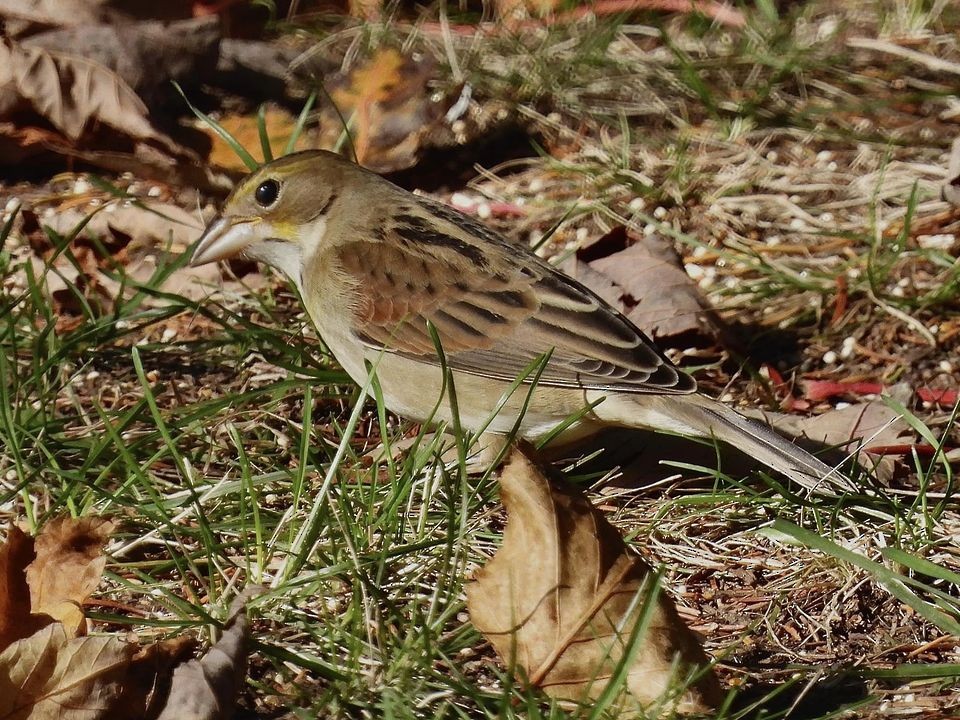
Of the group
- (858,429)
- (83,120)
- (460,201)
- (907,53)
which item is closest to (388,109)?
(460,201)

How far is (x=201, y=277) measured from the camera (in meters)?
5.59

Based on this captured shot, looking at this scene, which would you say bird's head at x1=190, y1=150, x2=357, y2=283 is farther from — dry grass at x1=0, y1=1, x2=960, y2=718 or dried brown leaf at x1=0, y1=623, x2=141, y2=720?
dried brown leaf at x1=0, y1=623, x2=141, y2=720

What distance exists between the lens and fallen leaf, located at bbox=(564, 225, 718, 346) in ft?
16.6

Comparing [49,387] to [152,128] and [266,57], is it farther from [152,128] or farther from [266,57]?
[266,57]

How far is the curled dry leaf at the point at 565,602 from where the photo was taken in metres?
2.96

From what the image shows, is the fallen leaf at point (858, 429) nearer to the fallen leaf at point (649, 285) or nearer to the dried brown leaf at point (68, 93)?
the fallen leaf at point (649, 285)

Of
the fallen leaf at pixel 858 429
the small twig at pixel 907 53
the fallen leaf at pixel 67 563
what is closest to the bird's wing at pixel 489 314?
the fallen leaf at pixel 858 429

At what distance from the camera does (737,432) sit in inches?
161

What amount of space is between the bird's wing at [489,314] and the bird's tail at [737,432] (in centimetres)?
10

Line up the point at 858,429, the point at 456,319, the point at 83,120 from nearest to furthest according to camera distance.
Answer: the point at 858,429, the point at 456,319, the point at 83,120

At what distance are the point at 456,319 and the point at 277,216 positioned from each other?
37.9 inches

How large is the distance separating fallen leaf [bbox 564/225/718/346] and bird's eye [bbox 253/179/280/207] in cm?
121

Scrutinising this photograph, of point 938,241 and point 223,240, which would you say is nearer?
point 223,240

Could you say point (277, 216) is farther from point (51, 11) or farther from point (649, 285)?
point (51, 11)
